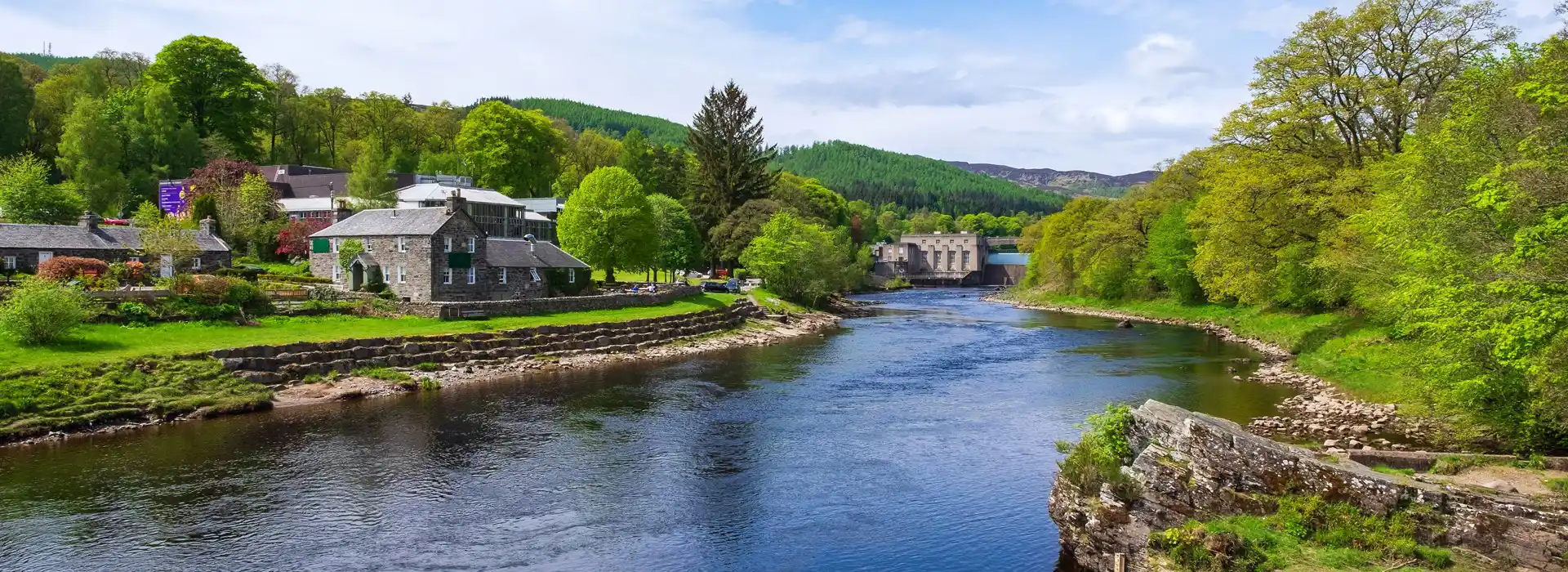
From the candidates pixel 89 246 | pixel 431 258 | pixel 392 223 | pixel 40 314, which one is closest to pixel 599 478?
pixel 40 314

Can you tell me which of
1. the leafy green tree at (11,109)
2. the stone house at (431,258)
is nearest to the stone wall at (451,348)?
the stone house at (431,258)

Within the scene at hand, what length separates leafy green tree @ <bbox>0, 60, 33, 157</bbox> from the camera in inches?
3123

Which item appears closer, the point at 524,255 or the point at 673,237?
the point at 524,255

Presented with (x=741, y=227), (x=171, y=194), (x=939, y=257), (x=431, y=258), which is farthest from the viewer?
(x=939, y=257)

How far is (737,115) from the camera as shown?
328 ft

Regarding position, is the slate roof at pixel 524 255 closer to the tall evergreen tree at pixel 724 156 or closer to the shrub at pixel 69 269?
the shrub at pixel 69 269

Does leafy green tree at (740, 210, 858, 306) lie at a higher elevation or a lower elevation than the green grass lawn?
higher

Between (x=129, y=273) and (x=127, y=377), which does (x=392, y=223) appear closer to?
(x=129, y=273)

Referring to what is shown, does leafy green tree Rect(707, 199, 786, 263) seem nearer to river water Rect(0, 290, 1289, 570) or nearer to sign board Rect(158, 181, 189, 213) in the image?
sign board Rect(158, 181, 189, 213)

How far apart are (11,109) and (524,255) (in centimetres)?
5721

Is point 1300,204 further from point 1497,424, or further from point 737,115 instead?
point 737,115

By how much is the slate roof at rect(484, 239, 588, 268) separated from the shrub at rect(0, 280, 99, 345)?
2165cm

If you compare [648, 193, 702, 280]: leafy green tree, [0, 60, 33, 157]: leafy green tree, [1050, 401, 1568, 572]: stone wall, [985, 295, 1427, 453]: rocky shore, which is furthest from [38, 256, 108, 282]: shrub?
[985, 295, 1427, 453]: rocky shore

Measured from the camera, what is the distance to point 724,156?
99.5m
